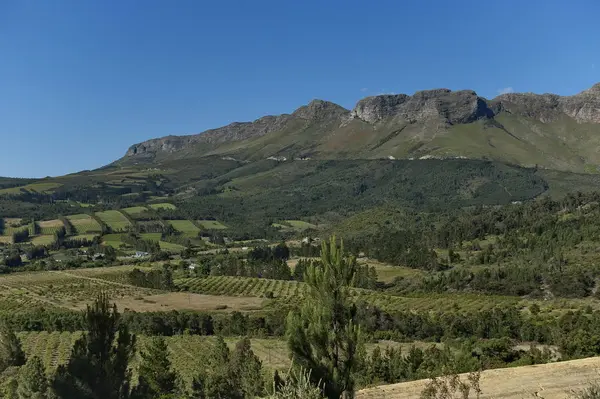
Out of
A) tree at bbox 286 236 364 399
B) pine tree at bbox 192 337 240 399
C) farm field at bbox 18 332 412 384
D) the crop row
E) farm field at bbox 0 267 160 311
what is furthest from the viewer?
the crop row

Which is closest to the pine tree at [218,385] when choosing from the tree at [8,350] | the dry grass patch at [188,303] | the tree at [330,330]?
the tree at [330,330]

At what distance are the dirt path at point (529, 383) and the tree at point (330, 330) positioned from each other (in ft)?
35.5

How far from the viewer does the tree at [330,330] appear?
1983 centimetres

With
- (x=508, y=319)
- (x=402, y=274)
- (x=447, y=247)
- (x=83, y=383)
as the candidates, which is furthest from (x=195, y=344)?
(x=447, y=247)

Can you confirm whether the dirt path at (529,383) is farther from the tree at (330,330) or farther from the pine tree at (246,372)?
Answer: the tree at (330,330)

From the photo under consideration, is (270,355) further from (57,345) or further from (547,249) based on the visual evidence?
(547,249)

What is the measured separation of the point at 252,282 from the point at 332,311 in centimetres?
11092

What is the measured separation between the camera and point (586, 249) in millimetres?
122625

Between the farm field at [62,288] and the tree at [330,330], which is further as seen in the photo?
the farm field at [62,288]

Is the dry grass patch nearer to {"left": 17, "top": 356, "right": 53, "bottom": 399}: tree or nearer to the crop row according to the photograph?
the crop row

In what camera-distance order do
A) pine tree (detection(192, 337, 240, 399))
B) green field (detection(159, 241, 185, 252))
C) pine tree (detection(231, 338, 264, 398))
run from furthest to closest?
1. green field (detection(159, 241, 185, 252))
2. pine tree (detection(192, 337, 240, 399))
3. pine tree (detection(231, 338, 264, 398))

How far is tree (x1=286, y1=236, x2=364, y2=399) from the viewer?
19.8 m

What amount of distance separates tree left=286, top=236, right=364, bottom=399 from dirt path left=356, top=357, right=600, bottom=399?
10810 millimetres

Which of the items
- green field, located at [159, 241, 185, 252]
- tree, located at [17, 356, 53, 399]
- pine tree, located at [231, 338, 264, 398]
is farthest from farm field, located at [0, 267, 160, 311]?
tree, located at [17, 356, 53, 399]
